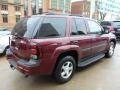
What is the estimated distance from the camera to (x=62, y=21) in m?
4.32

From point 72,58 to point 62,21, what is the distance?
1.03m

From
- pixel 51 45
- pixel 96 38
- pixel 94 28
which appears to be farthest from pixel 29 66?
pixel 94 28

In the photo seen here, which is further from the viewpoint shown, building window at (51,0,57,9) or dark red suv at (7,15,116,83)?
building window at (51,0,57,9)

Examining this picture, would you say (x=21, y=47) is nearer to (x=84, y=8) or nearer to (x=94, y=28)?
(x=94, y=28)

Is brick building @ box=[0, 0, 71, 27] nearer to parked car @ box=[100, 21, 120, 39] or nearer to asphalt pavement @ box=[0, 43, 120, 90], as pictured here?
parked car @ box=[100, 21, 120, 39]

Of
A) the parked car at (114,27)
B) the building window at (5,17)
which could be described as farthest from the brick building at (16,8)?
the parked car at (114,27)

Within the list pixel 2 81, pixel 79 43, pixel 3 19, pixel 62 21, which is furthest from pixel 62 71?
pixel 3 19

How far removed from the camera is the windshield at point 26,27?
3.82 metres

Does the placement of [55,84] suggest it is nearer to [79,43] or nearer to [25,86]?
[25,86]

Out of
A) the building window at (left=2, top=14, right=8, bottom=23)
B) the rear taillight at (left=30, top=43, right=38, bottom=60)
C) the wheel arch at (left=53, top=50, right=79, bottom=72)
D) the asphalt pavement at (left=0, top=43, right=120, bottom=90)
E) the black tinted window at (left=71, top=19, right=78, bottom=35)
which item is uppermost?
the building window at (left=2, top=14, right=8, bottom=23)

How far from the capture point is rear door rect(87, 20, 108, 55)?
5.34 meters

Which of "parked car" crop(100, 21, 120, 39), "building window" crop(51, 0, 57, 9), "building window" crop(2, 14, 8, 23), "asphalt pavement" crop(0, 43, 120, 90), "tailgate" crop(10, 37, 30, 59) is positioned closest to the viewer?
"tailgate" crop(10, 37, 30, 59)

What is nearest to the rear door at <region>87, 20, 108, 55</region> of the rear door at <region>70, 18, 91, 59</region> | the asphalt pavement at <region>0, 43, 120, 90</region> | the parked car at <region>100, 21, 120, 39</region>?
the rear door at <region>70, 18, 91, 59</region>

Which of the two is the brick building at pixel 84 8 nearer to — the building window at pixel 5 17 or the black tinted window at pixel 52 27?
the building window at pixel 5 17
